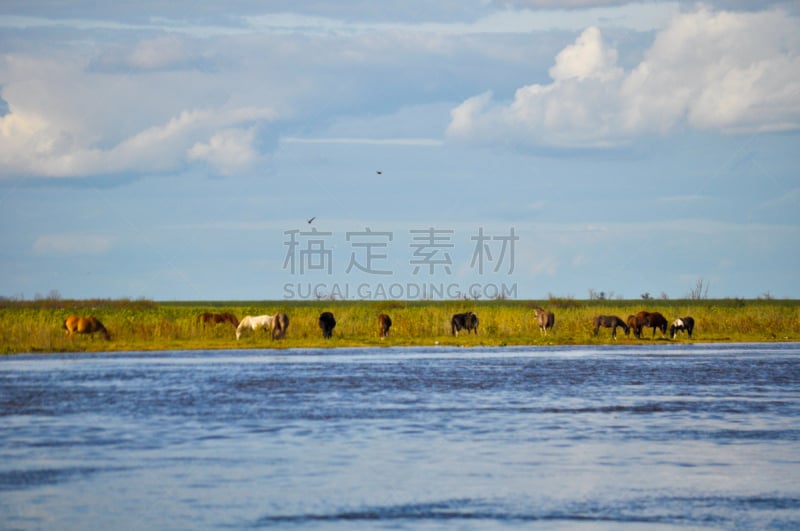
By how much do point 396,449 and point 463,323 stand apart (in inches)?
1294

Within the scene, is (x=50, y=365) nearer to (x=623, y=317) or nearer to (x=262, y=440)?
(x=262, y=440)

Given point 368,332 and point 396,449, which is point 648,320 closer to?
point 368,332

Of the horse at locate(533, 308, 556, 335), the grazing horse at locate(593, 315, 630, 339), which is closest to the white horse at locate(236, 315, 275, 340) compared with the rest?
the horse at locate(533, 308, 556, 335)

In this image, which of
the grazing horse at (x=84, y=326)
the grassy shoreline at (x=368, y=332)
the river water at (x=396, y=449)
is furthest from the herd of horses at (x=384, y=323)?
the river water at (x=396, y=449)

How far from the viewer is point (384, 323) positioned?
4944cm

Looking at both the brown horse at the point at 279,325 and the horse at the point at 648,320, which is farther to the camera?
the horse at the point at 648,320

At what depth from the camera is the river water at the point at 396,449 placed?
14117mm

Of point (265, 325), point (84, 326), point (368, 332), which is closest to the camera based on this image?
point (84, 326)

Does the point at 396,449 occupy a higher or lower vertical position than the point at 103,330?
lower

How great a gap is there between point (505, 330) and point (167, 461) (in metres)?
36.0

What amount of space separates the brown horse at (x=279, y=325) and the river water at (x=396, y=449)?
1284 cm

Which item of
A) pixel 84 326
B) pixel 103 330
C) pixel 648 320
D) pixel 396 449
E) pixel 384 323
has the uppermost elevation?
pixel 648 320

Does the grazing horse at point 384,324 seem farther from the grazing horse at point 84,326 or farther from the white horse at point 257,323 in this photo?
the grazing horse at point 84,326

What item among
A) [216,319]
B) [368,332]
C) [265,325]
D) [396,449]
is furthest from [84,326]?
[396,449]
